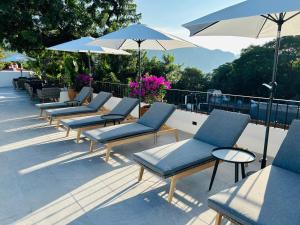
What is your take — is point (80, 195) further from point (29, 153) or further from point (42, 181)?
point (29, 153)

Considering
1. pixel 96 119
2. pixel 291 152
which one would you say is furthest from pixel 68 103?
pixel 291 152

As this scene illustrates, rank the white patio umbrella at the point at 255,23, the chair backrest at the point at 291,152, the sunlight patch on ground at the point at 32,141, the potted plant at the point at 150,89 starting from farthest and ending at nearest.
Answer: the potted plant at the point at 150,89 < the sunlight patch on ground at the point at 32,141 < the chair backrest at the point at 291,152 < the white patio umbrella at the point at 255,23

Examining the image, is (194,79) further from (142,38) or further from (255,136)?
(142,38)

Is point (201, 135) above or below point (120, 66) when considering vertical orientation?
below

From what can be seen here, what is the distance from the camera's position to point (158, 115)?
5375 mm

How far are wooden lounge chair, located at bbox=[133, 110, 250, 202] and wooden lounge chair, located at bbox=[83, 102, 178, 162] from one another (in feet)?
3.33

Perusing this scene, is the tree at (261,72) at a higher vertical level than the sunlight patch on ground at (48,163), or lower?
higher

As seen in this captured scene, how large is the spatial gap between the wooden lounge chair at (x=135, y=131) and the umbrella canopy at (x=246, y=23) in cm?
191

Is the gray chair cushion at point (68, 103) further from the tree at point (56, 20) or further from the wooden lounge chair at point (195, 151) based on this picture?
the wooden lounge chair at point (195, 151)

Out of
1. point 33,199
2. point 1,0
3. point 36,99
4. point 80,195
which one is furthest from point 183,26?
point 36,99

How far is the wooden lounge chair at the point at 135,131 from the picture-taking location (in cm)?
460

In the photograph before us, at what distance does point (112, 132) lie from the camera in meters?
4.84

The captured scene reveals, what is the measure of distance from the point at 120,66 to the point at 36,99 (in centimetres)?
480

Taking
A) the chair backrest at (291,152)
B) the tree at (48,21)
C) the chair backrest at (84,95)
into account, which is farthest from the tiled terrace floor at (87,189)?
the tree at (48,21)
